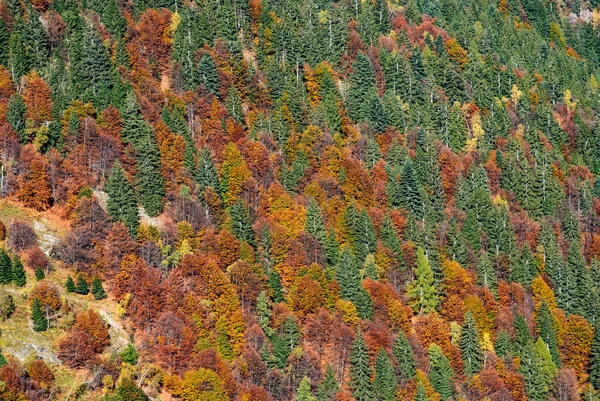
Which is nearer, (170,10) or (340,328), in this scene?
(340,328)

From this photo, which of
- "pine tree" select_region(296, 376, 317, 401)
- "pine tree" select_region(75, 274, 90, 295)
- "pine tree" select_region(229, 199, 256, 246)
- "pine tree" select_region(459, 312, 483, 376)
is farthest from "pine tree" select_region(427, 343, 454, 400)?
"pine tree" select_region(75, 274, 90, 295)

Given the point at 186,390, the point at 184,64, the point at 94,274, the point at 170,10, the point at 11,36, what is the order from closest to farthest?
1. the point at 186,390
2. the point at 94,274
3. the point at 11,36
4. the point at 184,64
5. the point at 170,10

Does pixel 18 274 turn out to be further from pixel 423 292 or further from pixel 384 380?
pixel 423 292

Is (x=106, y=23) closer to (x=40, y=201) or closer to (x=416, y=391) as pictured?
(x=40, y=201)

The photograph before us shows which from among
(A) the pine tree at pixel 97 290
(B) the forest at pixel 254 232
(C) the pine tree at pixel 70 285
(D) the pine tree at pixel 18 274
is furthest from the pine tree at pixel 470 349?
(D) the pine tree at pixel 18 274

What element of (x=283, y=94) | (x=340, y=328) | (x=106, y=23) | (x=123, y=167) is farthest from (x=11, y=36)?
(x=340, y=328)

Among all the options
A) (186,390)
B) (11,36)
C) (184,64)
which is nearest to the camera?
(186,390)

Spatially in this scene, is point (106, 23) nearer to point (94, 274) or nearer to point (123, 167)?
point (123, 167)

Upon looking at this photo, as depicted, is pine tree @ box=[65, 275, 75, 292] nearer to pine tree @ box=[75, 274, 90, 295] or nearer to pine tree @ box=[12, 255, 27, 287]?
pine tree @ box=[75, 274, 90, 295]

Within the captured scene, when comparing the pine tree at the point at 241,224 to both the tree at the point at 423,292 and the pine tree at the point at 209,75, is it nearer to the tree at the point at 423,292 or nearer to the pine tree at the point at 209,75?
the tree at the point at 423,292
